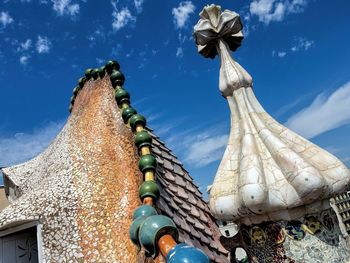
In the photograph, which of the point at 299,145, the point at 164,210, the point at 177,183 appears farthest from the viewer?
the point at 177,183

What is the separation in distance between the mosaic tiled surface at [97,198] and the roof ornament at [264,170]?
62 cm

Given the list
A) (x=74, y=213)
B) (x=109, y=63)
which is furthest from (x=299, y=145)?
(x=109, y=63)

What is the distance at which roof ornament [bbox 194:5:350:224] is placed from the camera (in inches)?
79.2

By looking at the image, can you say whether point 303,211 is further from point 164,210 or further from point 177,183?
point 177,183

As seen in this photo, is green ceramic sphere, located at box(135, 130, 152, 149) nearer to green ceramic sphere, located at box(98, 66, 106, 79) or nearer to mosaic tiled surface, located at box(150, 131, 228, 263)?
mosaic tiled surface, located at box(150, 131, 228, 263)

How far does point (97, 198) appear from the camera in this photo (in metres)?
2.92

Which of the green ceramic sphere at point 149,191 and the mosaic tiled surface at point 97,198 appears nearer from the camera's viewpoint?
the green ceramic sphere at point 149,191

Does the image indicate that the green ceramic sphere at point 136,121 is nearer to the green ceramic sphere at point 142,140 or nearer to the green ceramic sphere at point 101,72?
the green ceramic sphere at point 142,140

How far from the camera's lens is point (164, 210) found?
2619mm

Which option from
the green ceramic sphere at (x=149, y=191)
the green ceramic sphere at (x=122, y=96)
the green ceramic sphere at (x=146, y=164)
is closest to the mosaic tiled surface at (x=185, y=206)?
the green ceramic sphere at (x=149, y=191)

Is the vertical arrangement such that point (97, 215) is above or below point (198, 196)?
below

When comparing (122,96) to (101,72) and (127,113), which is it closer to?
(127,113)

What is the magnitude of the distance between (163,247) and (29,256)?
2070 mm

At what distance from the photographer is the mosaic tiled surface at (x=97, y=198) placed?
2701 mm
